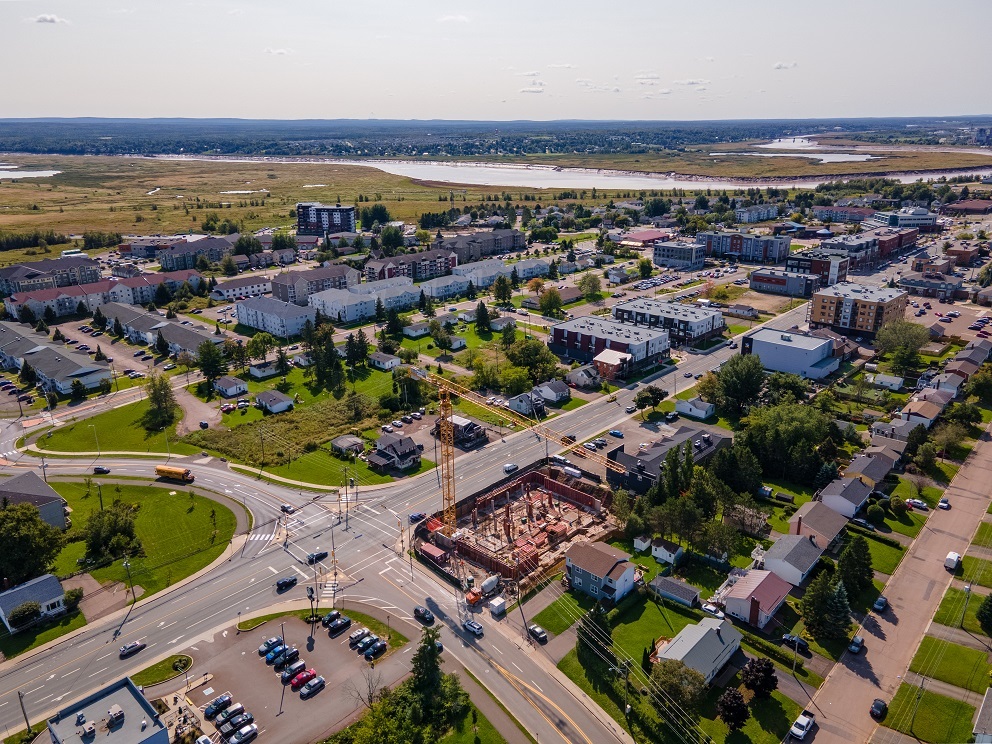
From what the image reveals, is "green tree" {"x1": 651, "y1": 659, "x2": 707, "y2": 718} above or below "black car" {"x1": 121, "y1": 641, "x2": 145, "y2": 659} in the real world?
above

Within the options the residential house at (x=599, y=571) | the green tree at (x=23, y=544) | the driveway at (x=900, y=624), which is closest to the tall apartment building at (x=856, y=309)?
the driveway at (x=900, y=624)

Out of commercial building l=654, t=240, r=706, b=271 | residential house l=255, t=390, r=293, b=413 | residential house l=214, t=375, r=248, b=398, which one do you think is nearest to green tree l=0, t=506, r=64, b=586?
residential house l=255, t=390, r=293, b=413

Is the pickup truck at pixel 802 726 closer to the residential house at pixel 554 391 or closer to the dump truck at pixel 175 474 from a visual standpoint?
the residential house at pixel 554 391

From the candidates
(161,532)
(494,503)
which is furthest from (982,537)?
(161,532)

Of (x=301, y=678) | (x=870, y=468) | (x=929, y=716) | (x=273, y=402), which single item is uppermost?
(x=870, y=468)

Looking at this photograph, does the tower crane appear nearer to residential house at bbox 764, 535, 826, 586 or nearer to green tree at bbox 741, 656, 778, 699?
residential house at bbox 764, 535, 826, 586

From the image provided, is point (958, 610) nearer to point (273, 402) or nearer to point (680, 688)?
point (680, 688)

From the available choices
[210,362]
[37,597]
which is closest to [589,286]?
[210,362]

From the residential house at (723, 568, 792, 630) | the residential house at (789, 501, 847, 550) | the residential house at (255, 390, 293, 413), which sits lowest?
the residential house at (723, 568, 792, 630)
